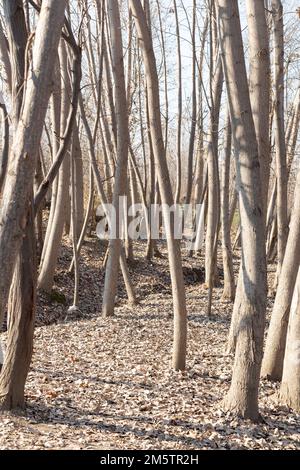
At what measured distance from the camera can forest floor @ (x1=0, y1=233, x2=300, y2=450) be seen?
4.02 meters

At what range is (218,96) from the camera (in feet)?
31.7

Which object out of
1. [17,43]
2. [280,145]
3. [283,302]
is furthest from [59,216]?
[17,43]

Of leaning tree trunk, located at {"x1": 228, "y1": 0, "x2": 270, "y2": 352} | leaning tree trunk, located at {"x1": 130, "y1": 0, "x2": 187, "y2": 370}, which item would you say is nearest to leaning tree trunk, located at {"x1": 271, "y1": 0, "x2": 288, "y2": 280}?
leaning tree trunk, located at {"x1": 228, "y1": 0, "x2": 270, "y2": 352}

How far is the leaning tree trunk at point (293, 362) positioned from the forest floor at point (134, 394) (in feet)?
0.36

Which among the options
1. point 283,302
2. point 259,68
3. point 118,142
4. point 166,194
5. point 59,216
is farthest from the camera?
point 59,216

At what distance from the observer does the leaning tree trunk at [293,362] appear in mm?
4707

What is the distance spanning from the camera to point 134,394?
16.3 feet

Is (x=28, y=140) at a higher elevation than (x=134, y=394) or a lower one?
higher

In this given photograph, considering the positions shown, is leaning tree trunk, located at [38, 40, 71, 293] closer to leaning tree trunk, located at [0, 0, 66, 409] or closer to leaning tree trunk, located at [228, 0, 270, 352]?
leaning tree trunk, located at [228, 0, 270, 352]

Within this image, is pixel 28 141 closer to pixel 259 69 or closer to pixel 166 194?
pixel 166 194

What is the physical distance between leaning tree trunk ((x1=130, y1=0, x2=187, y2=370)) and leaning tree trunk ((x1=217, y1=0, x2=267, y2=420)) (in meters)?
1.29

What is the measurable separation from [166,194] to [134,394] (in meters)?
1.90

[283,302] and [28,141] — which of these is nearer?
[28,141]

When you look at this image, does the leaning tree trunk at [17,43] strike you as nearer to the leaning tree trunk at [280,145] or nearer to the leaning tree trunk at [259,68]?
the leaning tree trunk at [259,68]
